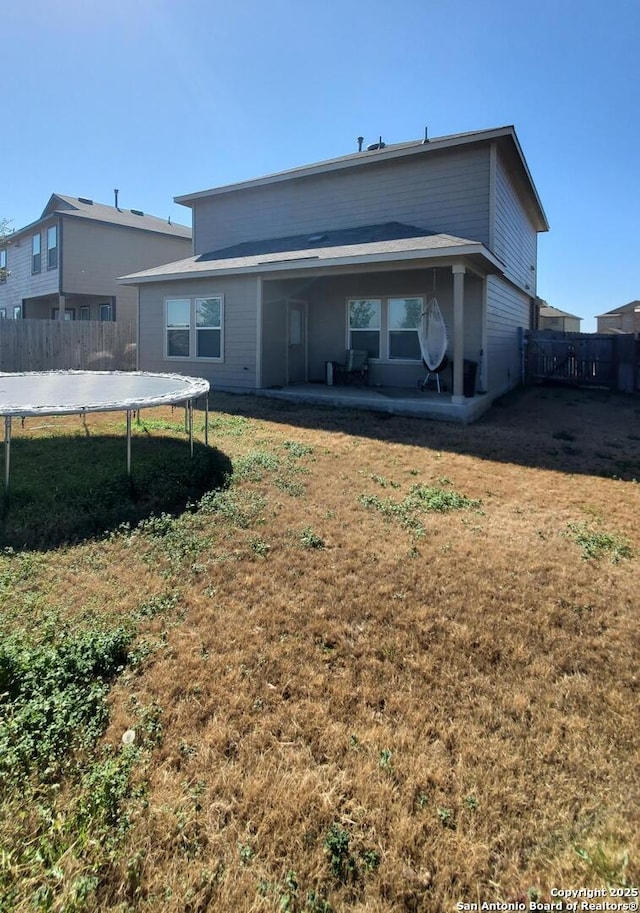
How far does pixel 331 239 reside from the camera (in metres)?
12.2

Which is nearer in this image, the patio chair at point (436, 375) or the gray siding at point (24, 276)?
the patio chair at point (436, 375)

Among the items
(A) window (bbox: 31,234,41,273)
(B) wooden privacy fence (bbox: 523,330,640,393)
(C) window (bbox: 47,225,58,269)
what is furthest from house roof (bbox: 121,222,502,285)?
(A) window (bbox: 31,234,41,273)

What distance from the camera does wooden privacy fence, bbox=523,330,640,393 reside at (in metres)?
13.8

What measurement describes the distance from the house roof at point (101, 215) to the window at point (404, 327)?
1432cm

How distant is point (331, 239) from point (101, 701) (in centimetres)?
1173

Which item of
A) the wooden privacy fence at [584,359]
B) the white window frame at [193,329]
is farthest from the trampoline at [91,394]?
the wooden privacy fence at [584,359]

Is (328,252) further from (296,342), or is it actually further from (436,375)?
(436,375)

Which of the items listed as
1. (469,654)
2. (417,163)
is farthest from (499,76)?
(469,654)

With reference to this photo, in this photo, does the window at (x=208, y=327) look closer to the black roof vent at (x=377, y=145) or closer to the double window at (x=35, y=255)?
the black roof vent at (x=377, y=145)

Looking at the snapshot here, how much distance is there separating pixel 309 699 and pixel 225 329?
35.0ft

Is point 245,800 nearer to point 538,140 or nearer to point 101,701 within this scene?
point 101,701

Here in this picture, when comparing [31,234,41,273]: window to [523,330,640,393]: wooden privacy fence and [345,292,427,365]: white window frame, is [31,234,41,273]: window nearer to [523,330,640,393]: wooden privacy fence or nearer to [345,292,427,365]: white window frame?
[345,292,427,365]: white window frame

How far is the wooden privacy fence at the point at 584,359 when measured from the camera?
→ 544 inches

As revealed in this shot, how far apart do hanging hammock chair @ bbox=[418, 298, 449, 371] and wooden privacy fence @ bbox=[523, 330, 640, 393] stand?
592cm
